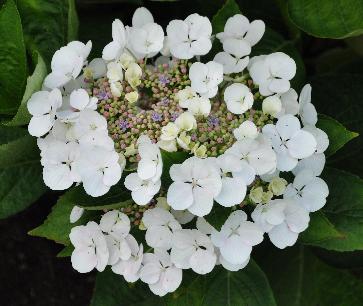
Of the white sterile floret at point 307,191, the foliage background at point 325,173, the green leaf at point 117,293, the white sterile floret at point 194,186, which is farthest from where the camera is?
the green leaf at point 117,293

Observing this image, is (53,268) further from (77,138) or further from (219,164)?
(219,164)

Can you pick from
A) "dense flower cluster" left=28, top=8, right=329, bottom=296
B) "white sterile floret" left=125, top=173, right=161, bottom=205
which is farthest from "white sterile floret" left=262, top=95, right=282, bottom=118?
"white sterile floret" left=125, top=173, right=161, bottom=205

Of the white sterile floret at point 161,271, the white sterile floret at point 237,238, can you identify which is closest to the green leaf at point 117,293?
the white sterile floret at point 161,271

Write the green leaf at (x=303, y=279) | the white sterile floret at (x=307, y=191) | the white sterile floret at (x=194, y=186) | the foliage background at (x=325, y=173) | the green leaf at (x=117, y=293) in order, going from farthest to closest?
1. the green leaf at (x=303, y=279)
2. the green leaf at (x=117, y=293)
3. the foliage background at (x=325, y=173)
4. the white sterile floret at (x=307, y=191)
5. the white sterile floret at (x=194, y=186)

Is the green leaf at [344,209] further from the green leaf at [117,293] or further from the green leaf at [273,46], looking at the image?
the green leaf at [117,293]

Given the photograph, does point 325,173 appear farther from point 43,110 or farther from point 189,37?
point 43,110

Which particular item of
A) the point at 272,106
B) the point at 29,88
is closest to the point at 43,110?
the point at 29,88

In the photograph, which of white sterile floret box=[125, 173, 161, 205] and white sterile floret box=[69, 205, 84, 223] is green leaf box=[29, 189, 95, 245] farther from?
white sterile floret box=[125, 173, 161, 205]
